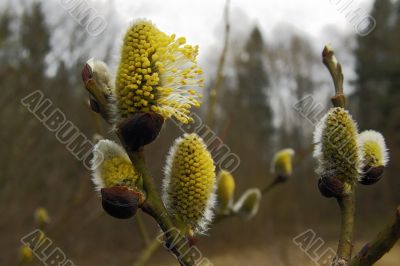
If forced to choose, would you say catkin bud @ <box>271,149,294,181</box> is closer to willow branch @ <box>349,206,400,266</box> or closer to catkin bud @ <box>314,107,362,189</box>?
catkin bud @ <box>314,107,362,189</box>

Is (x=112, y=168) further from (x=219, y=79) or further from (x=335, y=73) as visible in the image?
(x=219, y=79)

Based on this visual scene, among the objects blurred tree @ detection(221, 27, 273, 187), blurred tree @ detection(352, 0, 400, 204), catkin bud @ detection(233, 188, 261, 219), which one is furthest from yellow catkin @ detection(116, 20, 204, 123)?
blurred tree @ detection(352, 0, 400, 204)

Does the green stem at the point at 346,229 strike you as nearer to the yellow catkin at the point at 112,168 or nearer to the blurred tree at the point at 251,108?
the yellow catkin at the point at 112,168

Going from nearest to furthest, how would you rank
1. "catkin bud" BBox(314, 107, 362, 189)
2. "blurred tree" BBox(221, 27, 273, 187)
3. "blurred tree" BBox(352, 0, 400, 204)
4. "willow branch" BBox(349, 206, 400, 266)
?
"willow branch" BBox(349, 206, 400, 266)
"catkin bud" BBox(314, 107, 362, 189)
"blurred tree" BBox(221, 27, 273, 187)
"blurred tree" BBox(352, 0, 400, 204)

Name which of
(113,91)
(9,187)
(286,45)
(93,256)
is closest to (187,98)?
(113,91)

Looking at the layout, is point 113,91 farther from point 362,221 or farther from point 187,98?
point 362,221

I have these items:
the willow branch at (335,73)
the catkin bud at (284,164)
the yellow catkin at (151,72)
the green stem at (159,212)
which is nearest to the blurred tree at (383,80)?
the catkin bud at (284,164)
